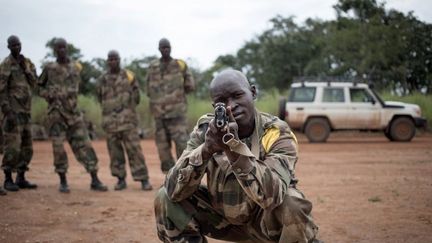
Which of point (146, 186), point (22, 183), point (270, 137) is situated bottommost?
point (146, 186)

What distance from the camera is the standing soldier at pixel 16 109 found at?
6.32 metres

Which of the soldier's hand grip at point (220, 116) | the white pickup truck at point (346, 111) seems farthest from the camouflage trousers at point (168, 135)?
the white pickup truck at point (346, 111)

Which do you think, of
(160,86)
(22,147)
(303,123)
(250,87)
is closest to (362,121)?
(303,123)

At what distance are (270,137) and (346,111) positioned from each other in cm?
1156

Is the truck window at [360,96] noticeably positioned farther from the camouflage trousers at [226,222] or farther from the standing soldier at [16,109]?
the camouflage trousers at [226,222]

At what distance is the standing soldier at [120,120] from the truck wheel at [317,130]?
27.0ft

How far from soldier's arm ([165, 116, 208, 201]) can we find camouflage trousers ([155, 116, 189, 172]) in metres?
3.99

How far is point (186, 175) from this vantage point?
2590 mm

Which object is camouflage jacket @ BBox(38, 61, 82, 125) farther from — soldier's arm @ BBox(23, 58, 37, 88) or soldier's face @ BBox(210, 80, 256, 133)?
soldier's face @ BBox(210, 80, 256, 133)

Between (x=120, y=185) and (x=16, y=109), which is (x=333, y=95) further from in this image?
(x=16, y=109)

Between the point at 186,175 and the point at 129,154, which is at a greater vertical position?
the point at 186,175

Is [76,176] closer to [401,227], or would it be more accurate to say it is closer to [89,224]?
[89,224]

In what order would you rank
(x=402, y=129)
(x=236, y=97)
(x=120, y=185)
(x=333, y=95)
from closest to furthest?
1. (x=236, y=97)
2. (x=120, y=185)
3. (x=402, y=129)
4. (x=333, y=95)

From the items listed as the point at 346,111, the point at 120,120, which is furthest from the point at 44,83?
the point at 346,111
